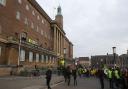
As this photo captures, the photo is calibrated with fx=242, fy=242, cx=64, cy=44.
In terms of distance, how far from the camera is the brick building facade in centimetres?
4112

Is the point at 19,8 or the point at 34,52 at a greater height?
the point at 19,8

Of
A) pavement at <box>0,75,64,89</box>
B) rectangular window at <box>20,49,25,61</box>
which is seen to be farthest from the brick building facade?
pavement at <box>0,75,64,89</box>

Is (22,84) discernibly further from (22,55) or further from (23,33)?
(23,33)

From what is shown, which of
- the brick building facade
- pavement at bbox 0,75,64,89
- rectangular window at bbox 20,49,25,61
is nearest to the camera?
pavement at bbox 0,75,64,89

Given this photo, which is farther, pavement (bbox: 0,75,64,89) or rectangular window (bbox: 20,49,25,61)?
rectangular window (bbox: 20,49,25,61)

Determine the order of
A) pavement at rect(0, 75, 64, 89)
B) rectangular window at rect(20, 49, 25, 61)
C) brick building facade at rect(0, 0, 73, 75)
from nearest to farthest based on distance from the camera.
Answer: pavement at rect(0, 75, 64, 89)
brick building facade at rect(0, 0, 73, 75)
rectangular window at rect(20, 49, 25, 61)

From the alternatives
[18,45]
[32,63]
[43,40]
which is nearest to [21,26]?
[32,63]

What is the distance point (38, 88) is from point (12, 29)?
29641 millimetres

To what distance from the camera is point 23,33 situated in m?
55.0

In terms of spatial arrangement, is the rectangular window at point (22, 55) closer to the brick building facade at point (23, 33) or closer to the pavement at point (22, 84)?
the brick building facade at point (23, 33)

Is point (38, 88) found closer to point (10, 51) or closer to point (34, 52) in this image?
point (10, 51)

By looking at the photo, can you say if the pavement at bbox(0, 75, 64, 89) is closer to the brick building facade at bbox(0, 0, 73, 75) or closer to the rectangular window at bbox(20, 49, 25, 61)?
the brick building facade at bbox(0, 0, 73, 75)

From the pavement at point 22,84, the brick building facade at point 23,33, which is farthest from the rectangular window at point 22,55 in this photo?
the pavement at point 22,84

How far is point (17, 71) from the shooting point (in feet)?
128
